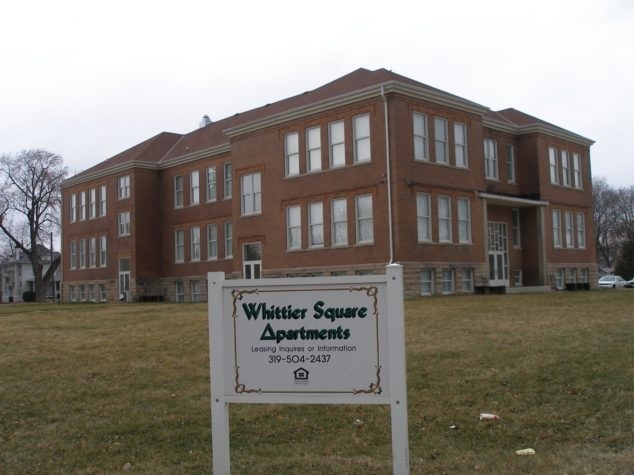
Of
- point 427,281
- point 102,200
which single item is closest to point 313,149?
point 427,281

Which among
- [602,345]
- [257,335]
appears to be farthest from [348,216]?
[257,335]

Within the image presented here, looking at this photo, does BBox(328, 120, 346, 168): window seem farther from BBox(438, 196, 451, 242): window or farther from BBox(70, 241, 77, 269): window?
BBox(70, 241, 77, 269): window

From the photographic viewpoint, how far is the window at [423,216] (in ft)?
102

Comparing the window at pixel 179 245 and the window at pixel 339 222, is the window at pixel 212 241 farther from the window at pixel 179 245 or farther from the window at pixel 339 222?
the window at pixel 339 222

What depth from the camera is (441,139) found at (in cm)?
3262

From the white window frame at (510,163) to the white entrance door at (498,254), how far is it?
2958 millimetres

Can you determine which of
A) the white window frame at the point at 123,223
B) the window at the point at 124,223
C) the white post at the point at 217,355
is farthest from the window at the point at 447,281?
the white post at the point at 217,355

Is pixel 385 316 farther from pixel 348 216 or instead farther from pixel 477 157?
pixel 477 157

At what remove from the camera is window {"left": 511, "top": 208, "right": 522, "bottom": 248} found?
39.3m

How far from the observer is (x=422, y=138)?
31750 mm

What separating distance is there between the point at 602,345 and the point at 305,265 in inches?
900

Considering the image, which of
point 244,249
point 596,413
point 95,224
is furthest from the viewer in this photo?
point 95,224

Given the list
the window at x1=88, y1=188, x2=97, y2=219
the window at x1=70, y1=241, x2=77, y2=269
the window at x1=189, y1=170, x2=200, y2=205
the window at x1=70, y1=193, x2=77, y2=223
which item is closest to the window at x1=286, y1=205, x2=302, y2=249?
the window at x1=189, y1=170, x2=200, y2=205

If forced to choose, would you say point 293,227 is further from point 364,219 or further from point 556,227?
point 556,227
